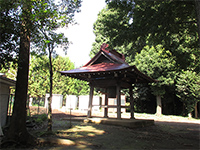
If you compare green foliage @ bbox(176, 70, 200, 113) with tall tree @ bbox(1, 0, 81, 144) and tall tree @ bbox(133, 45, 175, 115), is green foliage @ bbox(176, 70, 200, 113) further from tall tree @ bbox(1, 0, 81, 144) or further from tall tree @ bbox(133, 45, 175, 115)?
tall tree @ bbox(1, 0, 81, 144)

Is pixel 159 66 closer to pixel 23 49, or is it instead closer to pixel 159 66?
pixel 159 66

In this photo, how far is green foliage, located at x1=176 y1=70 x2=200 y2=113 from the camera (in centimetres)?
1830

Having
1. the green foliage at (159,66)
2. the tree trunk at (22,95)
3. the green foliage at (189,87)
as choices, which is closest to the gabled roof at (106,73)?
the tree trunk at (22,95)

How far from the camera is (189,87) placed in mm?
18656

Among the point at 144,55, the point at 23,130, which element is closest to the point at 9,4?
the point at 23,130

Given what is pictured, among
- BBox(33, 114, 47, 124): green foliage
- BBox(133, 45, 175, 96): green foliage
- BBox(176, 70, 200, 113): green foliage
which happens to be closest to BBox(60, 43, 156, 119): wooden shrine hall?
BBox(33, 114, 47, 124): green foliage

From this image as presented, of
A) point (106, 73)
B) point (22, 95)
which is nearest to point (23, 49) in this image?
point (22, 95)

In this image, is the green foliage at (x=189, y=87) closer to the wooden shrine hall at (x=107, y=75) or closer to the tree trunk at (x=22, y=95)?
the wooden shrine hall at (x=107, y=75)

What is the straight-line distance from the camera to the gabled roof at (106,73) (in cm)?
990

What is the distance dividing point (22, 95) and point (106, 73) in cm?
544

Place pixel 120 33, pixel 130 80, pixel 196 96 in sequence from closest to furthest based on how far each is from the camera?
1. pixel 120 33
2. pixel 130 80
3. pixel 196 96

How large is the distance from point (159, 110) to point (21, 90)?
19146 millimetres

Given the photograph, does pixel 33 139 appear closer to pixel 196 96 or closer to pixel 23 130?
pixel 23 130

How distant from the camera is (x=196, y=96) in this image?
18.2 m
